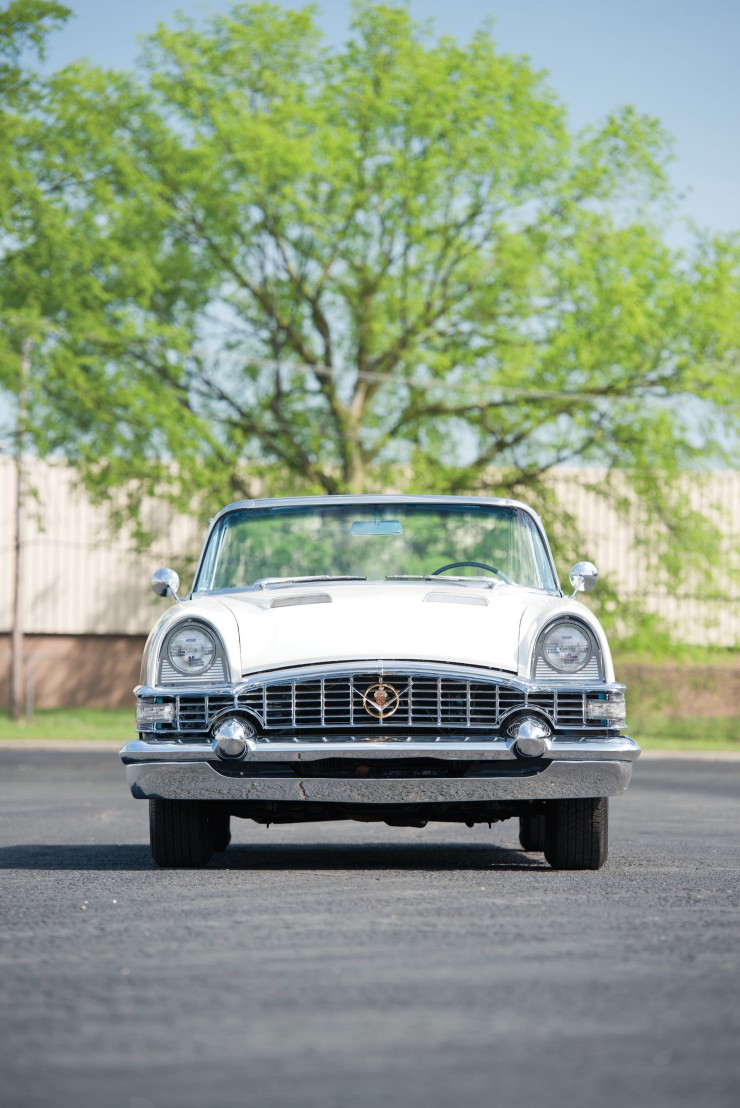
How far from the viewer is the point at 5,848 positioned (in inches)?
368

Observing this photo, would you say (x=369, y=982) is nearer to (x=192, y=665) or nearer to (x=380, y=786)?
(x=380, y=786)

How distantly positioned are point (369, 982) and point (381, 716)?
8.35 feet

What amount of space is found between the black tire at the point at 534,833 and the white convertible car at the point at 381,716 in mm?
974

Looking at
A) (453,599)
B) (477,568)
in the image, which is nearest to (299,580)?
(477,568)

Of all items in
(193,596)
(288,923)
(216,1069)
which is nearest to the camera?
(216,1069)

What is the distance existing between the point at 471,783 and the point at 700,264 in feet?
82.0

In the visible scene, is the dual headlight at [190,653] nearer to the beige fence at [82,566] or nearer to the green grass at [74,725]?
the green grass at [74,725]

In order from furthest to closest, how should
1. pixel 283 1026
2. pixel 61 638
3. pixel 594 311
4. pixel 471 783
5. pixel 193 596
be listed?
pixel 61 638
pixel 594 311
pixel 193 596
pixel 471 783
pixel 283 1026

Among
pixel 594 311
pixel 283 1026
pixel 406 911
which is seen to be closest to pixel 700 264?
pixel 594 311

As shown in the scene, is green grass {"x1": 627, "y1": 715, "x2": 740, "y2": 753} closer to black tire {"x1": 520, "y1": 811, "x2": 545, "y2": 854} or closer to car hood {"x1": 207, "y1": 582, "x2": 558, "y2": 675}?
black tire {"x1": 520, "y1": 811, "x2": 545, "y2": 854}

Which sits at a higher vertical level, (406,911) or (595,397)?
(595,397)

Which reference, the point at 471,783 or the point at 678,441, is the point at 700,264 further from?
the point at 471,783

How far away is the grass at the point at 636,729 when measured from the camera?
30.0m

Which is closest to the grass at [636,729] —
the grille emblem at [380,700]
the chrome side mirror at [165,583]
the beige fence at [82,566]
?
the beige fence at [82,566]
